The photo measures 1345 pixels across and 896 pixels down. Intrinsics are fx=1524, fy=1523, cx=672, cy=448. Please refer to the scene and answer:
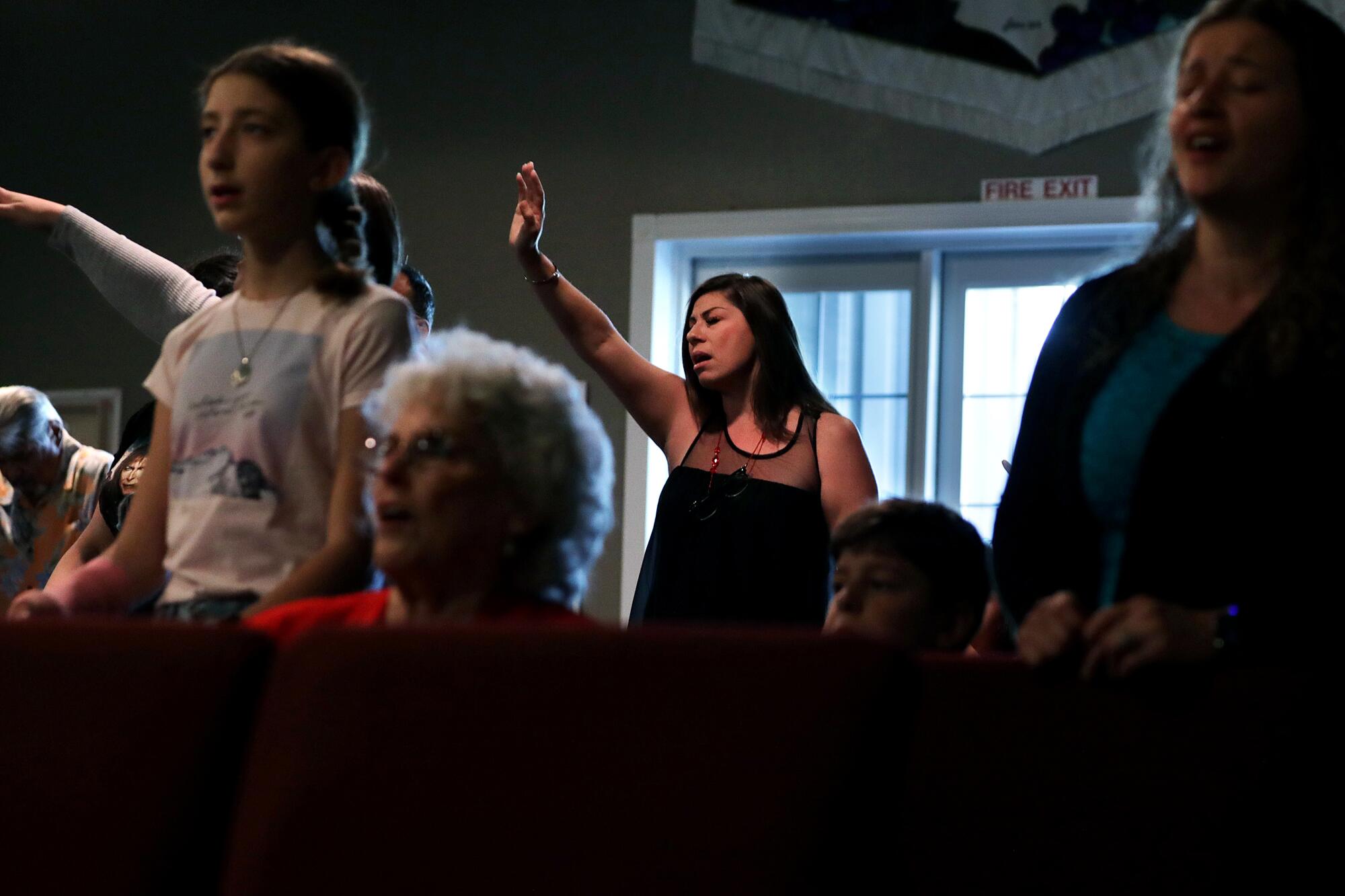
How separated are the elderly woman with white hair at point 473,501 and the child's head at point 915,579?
476mm

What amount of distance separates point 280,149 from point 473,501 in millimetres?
507

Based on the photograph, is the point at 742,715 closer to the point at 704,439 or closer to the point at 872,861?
the point at 872,861

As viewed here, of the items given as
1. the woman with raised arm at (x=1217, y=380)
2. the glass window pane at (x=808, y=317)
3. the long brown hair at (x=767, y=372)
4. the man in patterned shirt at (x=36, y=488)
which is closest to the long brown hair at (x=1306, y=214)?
the woman with raised arm at (x=1217, y=380)

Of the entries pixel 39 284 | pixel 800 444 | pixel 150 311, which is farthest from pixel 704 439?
pixel 39 284

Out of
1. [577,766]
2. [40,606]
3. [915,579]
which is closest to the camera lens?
[577,766]

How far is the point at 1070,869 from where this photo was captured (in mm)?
1127

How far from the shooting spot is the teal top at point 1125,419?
1334mm

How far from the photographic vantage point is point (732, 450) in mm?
2633

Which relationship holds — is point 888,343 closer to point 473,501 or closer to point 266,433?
point 266,433

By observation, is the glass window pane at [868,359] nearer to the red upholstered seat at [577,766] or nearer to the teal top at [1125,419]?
the teal top at [1125,419]

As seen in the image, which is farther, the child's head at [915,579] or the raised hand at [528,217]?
the raised hand at [528,217]

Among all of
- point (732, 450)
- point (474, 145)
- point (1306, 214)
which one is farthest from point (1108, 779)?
point (474, 145)

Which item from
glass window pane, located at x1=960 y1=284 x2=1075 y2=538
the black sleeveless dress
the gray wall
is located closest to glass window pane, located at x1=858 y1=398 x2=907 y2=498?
glass window pane, located at x1=960 y1=284 x2=1075 y2=538

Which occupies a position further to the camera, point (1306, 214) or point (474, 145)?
point (474, 145)
